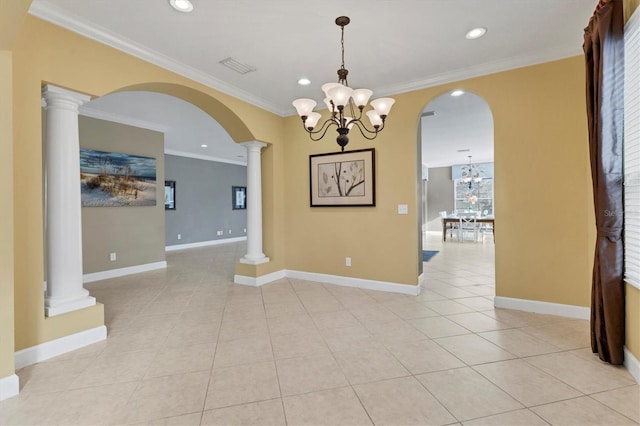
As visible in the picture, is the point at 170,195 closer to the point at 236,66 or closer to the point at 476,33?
the point at 236,66

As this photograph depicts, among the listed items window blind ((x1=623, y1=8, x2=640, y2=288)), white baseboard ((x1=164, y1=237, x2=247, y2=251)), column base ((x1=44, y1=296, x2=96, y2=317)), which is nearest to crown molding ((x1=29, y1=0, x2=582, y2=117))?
window blind ((x1=623, y1=8, x2=640, y2=288))

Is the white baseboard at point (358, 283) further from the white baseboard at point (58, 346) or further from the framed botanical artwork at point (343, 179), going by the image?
the white baseboard at point (58, 346)

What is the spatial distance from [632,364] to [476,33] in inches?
Answer: 108

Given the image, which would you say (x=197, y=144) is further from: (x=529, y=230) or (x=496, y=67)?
(x=529, y=230)

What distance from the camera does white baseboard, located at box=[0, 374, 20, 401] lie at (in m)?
1.75

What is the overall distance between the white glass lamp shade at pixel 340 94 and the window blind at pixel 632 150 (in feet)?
5.84

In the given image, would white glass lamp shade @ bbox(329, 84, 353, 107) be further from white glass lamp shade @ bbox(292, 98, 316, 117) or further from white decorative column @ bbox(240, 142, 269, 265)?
white decorative column @ bbox(240, 142, 269, 265)

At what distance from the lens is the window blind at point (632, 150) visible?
1852mm

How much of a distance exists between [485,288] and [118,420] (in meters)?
4.10

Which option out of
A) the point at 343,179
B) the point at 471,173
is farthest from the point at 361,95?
the point at 471,173

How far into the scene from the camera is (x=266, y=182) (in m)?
4.68

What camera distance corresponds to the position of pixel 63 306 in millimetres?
2365

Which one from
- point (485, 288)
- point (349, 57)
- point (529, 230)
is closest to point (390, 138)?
point (349, 57)

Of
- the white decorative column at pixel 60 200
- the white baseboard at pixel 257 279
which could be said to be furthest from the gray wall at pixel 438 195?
the white decorative column at pixel 60 200
